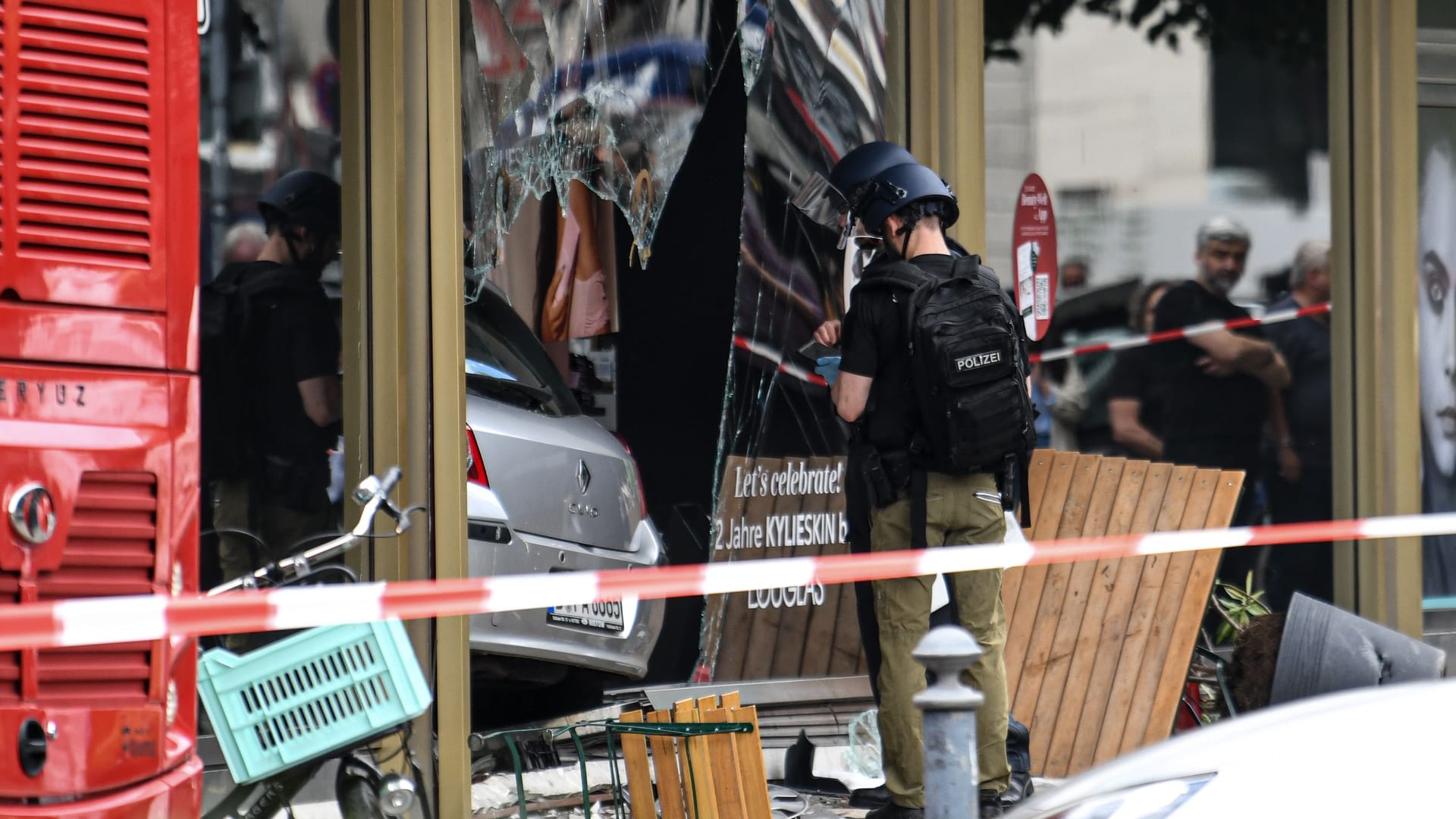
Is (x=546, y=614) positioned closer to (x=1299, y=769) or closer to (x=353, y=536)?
(x=353, y=536)

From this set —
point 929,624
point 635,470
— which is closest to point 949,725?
point 929,624

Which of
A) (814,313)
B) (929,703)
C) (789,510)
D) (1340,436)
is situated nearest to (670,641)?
(789,510)

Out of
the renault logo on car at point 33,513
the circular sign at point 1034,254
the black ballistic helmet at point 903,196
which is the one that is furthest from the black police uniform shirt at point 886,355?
the renault logo on car at point 33,513

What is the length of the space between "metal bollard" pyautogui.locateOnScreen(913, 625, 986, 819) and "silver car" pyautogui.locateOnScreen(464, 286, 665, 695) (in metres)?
2.80

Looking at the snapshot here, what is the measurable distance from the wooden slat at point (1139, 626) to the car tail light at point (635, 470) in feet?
6.07

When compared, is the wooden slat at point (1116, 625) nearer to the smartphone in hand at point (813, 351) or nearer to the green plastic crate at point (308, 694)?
the smartphone in hand at point (813, 351)

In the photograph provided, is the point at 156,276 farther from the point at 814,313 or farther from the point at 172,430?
the point at 814,313

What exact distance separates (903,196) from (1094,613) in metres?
1.97

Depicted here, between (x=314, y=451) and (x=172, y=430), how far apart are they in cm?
196

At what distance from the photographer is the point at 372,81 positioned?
5.14 meters

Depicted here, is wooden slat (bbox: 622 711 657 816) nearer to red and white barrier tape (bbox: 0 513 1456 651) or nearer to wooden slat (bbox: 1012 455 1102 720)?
red and white barrier tape (bbox: 0 513 1456 651)

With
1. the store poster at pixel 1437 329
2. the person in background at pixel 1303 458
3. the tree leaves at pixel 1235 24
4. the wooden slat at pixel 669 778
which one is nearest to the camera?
the wooden slat at pixel 669 778

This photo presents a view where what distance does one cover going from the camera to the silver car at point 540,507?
558 centimetres

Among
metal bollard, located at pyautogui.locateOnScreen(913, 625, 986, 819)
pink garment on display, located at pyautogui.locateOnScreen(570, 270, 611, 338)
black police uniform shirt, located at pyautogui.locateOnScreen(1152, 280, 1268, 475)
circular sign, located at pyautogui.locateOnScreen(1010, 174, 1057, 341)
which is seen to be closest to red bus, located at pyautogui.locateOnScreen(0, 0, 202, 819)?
metal bollard, located at pyautogui.locateOnScreen(913, 625, 986, 819)
